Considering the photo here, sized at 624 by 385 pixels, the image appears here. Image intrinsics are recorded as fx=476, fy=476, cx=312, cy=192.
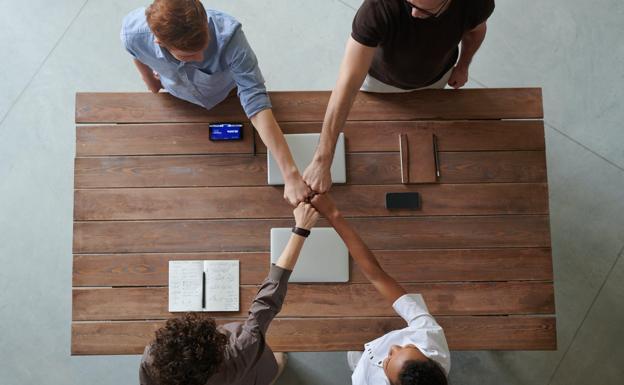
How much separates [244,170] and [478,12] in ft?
3.39

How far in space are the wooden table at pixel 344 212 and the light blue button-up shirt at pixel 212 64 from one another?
0.14 metres

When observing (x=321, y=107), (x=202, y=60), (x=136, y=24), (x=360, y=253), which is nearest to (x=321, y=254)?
(x=360, y=253)

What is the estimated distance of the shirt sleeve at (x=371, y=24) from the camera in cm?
154

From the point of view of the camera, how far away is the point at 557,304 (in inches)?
103

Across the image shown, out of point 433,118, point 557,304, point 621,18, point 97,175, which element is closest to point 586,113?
point 621,18

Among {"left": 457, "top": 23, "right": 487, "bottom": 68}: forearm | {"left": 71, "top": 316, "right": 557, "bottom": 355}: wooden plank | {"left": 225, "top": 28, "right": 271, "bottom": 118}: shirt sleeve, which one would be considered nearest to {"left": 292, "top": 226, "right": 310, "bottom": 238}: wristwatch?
{"left": 71, "top": 316, "right": 557, "bottom": 355}: wooden plank

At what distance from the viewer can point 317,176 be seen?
1.85 meters

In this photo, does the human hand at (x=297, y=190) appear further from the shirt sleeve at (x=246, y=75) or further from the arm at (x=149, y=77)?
the arm at (x=149, y=77)

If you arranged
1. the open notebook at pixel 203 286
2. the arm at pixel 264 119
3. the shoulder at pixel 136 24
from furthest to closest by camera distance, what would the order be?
the open notebook at pixel 203 286 < the arm at pixel 264 119 < the shoulder at pixel 136 24

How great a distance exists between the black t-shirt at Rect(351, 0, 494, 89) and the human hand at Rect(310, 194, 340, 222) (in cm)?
55

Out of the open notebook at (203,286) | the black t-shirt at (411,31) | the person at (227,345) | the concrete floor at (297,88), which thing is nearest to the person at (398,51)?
the black t-shirt at (411,31)

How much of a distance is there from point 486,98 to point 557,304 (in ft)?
4.42

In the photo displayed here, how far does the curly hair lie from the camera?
1.44m

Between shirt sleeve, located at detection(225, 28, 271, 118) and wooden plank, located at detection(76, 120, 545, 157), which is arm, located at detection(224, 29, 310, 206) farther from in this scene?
wooden plank, located at detection(76, 120, 545, 157)
